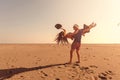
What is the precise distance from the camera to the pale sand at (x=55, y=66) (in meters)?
12.8

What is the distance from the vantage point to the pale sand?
41.9ft

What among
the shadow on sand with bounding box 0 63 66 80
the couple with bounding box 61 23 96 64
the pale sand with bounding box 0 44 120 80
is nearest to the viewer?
the shadow on sand with bounding box 0 63 66 80

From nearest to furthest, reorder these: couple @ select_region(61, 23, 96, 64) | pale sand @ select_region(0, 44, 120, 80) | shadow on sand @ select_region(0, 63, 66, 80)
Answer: shadow on sand @ select_region(0, 63, 66, 80) < pale sand @ select_region(0, 44, 120, 80) < couple @ select_region(61, 23, 96, 64)

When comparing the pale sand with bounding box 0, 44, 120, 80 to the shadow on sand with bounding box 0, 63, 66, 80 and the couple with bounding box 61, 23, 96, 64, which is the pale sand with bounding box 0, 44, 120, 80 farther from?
the couple with bounding box 61, 23, 96, 64

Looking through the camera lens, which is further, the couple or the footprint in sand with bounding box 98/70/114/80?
the couple

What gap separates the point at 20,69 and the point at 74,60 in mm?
3002

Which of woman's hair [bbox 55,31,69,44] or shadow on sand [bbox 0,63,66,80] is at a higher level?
woman's hair [bbox 55,31,69,44]

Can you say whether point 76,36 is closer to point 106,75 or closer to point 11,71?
point 106,75

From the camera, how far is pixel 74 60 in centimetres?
1500

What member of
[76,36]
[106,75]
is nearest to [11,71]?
[76,36]

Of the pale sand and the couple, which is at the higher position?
the couple

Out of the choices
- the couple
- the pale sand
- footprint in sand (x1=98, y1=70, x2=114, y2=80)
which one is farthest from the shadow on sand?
footprint in sand (x1=98, y1=70, x2=114, y2=80)

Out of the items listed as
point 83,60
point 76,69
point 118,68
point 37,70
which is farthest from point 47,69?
point 118,68

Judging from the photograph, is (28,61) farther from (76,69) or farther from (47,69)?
A: (76,69)
